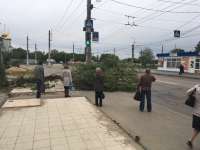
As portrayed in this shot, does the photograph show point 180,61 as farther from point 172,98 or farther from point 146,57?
point 172,98

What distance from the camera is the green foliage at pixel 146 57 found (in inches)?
2211

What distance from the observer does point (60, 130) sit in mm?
4941

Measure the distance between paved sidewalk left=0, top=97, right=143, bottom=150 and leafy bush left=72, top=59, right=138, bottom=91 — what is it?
422 centimetres

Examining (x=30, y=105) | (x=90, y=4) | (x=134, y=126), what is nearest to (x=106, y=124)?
(x=134, y=126)

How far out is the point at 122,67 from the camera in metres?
12.2

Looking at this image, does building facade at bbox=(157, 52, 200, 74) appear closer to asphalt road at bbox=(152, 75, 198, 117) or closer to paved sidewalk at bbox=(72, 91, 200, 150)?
asphalt road at bbox=(152, 75, 198, 117)

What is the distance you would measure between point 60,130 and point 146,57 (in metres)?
Result: 53.7

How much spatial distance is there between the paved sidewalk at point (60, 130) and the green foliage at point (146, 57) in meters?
51.0

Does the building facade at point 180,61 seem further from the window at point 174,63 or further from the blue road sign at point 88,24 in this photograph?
the blue road sign at point 88,24

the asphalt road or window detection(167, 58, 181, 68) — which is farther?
window detection(167, 58, 181, 68)

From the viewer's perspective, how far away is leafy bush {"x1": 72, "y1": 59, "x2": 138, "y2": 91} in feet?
37.1

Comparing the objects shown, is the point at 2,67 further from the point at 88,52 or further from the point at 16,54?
the point at 16,54

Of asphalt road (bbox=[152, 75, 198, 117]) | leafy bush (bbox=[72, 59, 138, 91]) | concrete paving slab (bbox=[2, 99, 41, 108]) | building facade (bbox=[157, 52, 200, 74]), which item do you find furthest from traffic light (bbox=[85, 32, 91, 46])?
building facade (bbox=[157, 52, 200, 74])

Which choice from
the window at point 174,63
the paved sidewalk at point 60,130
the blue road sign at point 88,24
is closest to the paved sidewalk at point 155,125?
the paved sidewalk at point 60,130
